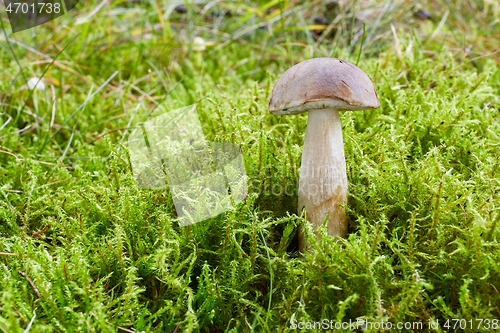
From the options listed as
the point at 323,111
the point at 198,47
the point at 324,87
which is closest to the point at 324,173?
the point at 323,111

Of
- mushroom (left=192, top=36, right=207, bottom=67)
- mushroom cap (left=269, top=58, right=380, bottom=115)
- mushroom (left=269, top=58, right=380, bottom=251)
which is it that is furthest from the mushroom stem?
mushroom (left=192, top=36, right=207, bottom=67)

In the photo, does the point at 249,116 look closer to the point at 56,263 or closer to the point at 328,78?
the point at 328,78

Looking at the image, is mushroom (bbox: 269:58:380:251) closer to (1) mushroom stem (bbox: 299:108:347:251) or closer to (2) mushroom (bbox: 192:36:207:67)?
(1) mushroom stem (bbox: 299:108:347:251)

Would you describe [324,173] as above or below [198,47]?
below

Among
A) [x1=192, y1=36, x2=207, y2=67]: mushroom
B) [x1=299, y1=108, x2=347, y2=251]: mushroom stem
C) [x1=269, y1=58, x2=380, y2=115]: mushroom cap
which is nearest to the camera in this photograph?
[x1=269, y1=58, x2=380, y2=115]: mushroom cap

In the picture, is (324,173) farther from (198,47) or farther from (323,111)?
(198,47)

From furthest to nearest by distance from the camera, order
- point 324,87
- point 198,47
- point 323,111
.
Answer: point 198,47
point 323,111
point 324,87

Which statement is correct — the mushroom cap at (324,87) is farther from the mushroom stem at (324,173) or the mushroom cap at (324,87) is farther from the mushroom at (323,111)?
the mushroom stem at (324,173)

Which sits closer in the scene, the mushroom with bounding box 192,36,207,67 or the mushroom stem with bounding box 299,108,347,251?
the mushroom stem with bounding box 299,108,347,251

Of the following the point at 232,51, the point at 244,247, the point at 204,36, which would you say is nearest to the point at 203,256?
the point at 244,247
